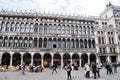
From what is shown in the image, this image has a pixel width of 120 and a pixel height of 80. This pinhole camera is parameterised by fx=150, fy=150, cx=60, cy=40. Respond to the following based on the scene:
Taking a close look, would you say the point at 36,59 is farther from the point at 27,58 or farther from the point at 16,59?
the point at 16,59

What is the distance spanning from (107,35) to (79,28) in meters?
9.45

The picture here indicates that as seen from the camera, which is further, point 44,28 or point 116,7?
point 116,7

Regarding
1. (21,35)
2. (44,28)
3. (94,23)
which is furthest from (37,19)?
(94,23)

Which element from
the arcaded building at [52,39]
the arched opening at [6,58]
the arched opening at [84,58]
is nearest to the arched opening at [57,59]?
the arcaded building at [52,39]

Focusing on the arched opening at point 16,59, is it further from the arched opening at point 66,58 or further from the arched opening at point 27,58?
the arched opening at point 66,58

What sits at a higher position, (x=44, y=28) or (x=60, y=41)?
(x=44, y=28)

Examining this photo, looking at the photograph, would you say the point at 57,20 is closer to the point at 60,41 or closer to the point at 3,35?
the point at 60,41

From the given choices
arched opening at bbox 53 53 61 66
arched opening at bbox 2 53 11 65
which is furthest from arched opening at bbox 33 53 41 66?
arched opening at bbox 2 53 11 65

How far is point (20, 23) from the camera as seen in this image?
44.0m

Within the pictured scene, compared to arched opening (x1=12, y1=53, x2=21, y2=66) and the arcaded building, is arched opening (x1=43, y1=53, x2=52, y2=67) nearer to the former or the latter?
the arcaded building

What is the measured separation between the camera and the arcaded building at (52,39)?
139 ft

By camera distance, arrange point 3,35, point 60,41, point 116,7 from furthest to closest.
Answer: point 116,7 < point 60,41 < point 3,35

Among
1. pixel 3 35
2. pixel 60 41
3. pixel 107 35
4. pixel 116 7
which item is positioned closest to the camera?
pixel 3 35

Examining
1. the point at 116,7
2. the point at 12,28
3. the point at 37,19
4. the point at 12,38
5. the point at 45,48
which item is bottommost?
the point at 45,48
